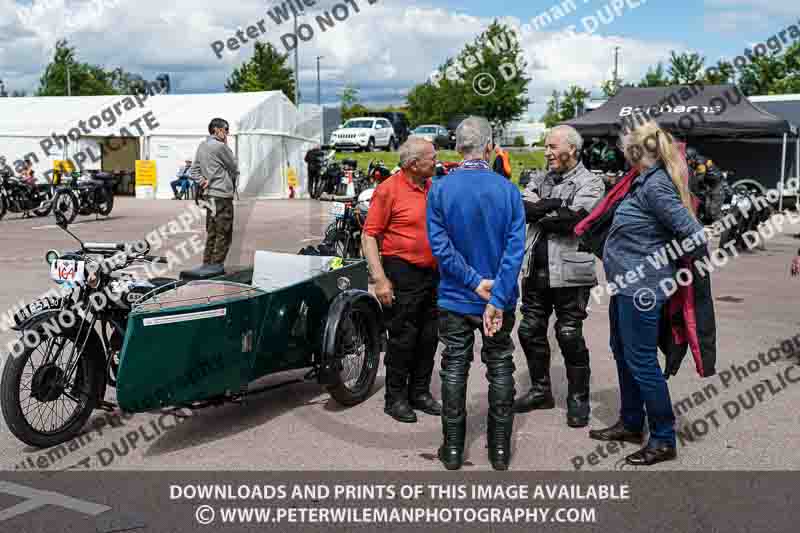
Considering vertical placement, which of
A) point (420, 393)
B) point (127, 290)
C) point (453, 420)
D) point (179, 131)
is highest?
point (179, 131)

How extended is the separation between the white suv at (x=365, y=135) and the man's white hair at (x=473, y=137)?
33097 millimetres

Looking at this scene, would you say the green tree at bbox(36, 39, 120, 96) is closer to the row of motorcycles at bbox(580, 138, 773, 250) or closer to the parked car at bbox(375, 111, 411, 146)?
the parked car at bbox(375, 111, 411, 146)

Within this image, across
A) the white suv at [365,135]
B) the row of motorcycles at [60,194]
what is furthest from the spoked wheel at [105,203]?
the white suv at [365,135]

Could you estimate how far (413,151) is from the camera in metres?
5.02

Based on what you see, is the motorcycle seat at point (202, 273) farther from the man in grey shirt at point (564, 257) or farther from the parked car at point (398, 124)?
the parked car at point (398, 124)

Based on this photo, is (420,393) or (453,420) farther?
(420,393)

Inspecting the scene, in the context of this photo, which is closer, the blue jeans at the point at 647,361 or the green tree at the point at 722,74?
the blue jeans at the point at 647,361

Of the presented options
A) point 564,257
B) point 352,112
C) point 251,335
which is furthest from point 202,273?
point 352,112

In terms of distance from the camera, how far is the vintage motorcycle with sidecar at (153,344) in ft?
14.0

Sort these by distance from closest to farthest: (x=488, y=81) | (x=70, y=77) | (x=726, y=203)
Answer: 1. (x=726, y=203)
2. (x=488, y=81)
3. (x=70, y=77)

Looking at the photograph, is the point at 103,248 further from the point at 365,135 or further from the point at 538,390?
the point at 365,135

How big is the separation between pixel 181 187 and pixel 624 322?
24.1m

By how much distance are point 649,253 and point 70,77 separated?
6395 centimetres

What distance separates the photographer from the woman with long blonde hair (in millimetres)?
4203
